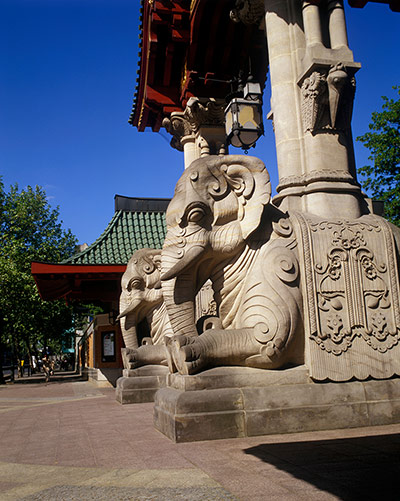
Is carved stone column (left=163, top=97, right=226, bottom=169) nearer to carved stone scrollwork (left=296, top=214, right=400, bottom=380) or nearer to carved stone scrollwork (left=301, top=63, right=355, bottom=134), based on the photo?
carved stone scrollwork (left=301, top=63, right=355, bottom=134)

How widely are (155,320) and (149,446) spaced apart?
16.2ft

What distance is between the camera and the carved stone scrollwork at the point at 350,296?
549 centimetres

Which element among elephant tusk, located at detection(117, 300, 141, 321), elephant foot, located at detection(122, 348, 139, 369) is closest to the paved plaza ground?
Result: elephant foot, located at detection(122, 348, 139, 369)

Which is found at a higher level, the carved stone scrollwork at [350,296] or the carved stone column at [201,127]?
the carved stone column at [201,127]

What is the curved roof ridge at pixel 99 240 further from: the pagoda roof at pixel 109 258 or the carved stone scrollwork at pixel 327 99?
the carved stone scrollwork at pixel 327 99

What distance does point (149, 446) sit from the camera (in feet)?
15.2

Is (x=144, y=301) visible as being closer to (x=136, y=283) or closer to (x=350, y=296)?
(x=136, y=283)

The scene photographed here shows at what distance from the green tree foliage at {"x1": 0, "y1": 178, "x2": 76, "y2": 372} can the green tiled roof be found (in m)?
8.90

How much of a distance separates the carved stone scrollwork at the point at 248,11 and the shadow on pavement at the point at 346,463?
7.68 meters

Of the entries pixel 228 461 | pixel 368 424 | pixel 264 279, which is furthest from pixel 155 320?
pixel 228 461

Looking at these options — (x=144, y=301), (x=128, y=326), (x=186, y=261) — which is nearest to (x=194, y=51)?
(x=144, y=301)

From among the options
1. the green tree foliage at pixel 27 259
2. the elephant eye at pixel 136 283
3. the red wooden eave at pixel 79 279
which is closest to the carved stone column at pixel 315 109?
the elephant eye at pixel 136 283

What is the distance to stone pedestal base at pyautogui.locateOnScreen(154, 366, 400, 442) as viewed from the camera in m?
4.80

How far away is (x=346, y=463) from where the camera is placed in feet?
11.8
